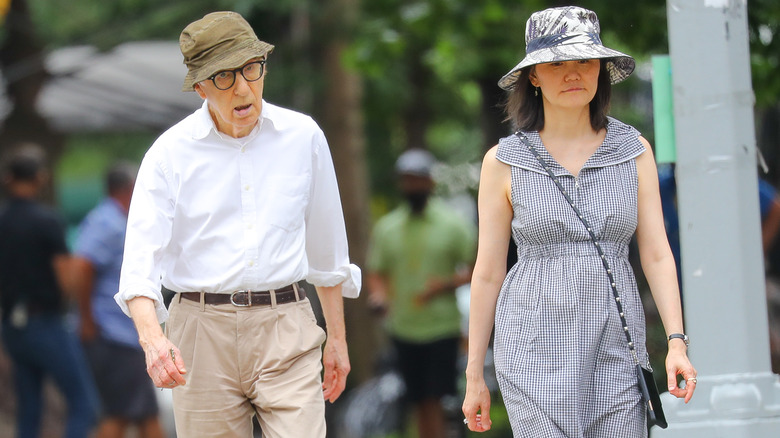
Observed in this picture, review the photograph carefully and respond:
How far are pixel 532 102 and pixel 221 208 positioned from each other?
1.13 meters

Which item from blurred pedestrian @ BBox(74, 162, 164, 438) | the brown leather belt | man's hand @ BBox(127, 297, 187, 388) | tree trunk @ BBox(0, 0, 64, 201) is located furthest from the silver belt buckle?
tree trunk @ BBox(0, 0, 64, 201)

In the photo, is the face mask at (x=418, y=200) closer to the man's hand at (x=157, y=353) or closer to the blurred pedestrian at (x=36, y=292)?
the blurred pedestrian at (x=36, y=292)

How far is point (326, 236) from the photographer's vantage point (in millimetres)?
4539

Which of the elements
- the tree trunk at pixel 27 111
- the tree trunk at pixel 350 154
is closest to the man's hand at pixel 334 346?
the tree trunk at pixel 350 154

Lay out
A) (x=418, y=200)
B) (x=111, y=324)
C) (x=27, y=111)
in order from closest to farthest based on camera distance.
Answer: (x=111, y=324)
(x=418, y=200)
(x=27, y=111)

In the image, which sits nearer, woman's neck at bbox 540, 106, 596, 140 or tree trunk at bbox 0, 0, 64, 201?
woman's neck at bbox 540, 106, 596, 140

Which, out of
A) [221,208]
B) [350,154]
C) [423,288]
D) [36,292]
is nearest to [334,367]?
[221,208]

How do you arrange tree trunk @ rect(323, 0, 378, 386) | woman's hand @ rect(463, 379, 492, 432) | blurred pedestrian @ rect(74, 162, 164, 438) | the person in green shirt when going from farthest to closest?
tree trunk @ rect(323, 0, 378, 386)
the person in green shirt
blurred pedestrian @ rect(74, 162, 164, 438)
woman's hand @ rect(463, 379, 492, 432)

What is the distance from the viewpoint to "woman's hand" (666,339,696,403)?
364 centimetres

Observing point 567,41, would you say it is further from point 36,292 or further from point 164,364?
point 36,292

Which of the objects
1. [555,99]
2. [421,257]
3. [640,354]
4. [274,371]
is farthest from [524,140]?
[421,257]

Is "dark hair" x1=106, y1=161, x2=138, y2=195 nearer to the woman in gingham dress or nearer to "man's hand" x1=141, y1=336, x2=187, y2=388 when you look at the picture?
"man's hand" x1=141, y1=336, x2=187, y2=388

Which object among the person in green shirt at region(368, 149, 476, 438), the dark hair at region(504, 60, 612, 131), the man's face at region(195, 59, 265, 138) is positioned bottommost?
the person in green shirt at region(368, 149, 476, 438)

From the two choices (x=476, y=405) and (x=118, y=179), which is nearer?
(x=476, y=405)
